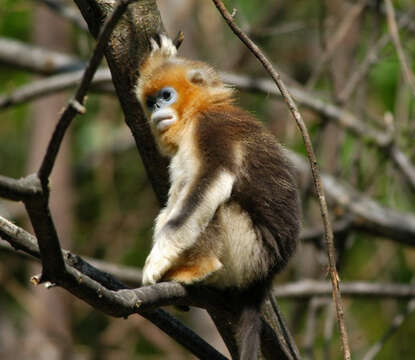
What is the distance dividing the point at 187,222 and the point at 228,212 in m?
0.24

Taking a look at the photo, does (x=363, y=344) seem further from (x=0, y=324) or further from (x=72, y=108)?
(x=72, y=108)

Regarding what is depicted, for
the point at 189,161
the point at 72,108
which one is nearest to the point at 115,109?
the point at 189,161

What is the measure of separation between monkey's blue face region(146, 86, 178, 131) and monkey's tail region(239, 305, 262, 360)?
1.08 meters

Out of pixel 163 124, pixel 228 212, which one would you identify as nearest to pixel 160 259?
pixel 228 212

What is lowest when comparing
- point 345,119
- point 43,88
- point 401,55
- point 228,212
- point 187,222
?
point 187,222

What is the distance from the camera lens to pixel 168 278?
2.94 metres

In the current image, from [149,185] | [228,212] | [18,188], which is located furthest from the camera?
[149,185]

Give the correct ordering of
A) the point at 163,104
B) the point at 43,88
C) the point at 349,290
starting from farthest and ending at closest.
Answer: the point at 43,88
the point at 349,290
the point at 163,104

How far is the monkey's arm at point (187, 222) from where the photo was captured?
287 centimetres

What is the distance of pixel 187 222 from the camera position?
2.88 m

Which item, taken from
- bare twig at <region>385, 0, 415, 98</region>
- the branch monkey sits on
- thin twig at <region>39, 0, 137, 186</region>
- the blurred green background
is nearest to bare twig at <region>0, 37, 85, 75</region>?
the blurred green background

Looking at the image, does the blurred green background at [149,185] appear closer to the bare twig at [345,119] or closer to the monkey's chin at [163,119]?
the bare twig at [345,119]

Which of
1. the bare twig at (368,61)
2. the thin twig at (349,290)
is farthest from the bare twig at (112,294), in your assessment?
the bare twig at (368,61)

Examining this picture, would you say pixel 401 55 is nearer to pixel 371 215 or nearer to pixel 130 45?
pixel 130 45
